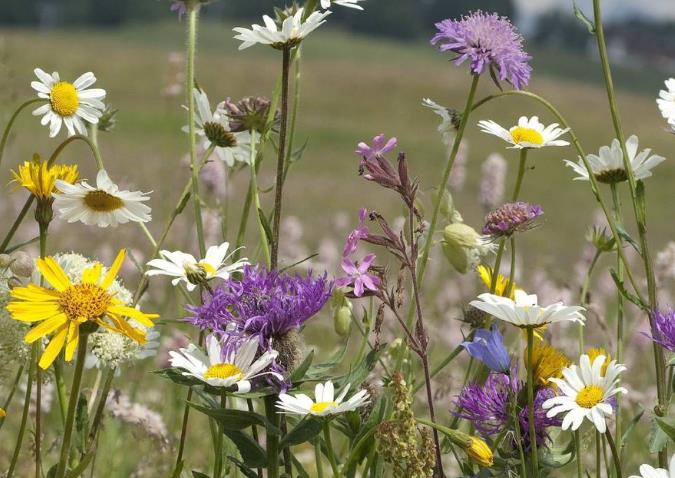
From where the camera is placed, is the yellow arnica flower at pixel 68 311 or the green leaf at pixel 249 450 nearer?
the yellow arnica flower at pixel 68 311

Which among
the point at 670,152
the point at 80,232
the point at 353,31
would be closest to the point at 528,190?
the point at 670,152

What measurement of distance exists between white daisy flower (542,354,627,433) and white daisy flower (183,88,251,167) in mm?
712

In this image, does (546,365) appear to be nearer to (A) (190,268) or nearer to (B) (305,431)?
(B) (305,431)

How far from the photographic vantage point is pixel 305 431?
1188mm

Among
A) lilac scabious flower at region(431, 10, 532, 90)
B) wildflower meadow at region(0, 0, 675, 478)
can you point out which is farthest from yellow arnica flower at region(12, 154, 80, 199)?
lilac scabious flower at region(431, 10, 532, 90)

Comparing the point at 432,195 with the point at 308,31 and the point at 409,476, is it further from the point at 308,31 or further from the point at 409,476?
the point at 409,476

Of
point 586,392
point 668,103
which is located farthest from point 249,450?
point 668,103

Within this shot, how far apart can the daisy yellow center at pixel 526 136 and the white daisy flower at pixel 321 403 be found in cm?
47

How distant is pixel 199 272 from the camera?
1238 millimetres

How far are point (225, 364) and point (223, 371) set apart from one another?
0.02 meters

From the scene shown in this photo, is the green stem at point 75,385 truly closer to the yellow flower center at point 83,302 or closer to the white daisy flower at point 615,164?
the yellow flower center at point 83,302

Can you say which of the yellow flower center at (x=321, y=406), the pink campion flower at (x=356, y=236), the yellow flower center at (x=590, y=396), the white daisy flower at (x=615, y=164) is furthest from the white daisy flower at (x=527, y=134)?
the yellow flower center at (x=321, y=406)

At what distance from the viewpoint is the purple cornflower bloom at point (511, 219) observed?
1.31 meters

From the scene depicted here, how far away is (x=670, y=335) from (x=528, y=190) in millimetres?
18605
